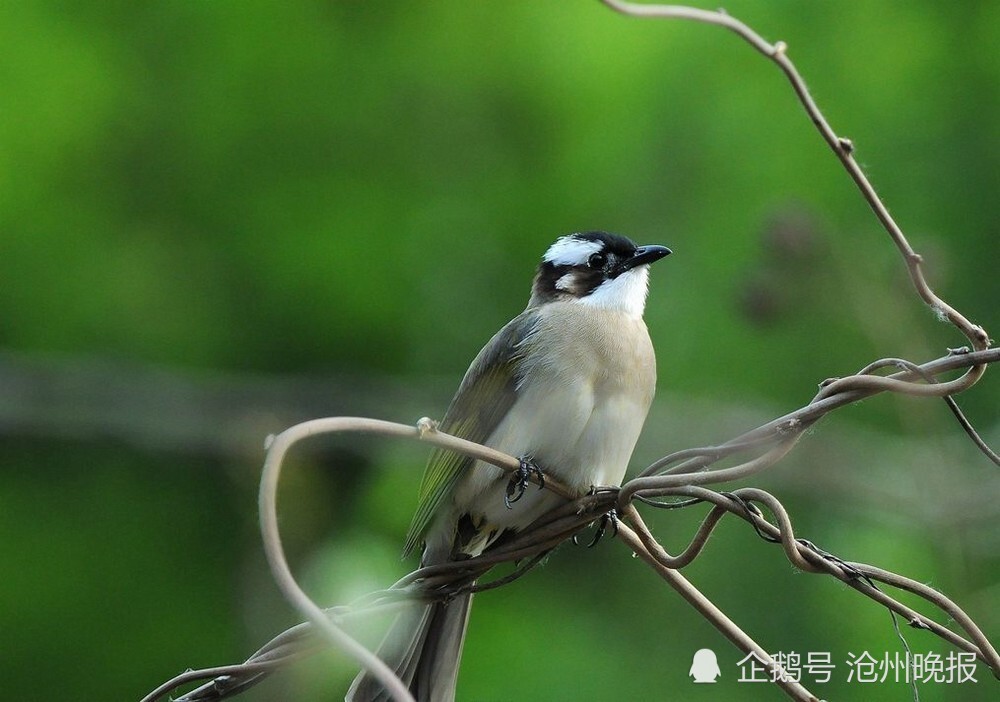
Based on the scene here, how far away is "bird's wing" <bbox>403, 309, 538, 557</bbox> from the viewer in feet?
12.3

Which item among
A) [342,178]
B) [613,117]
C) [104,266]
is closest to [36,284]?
[104,266]

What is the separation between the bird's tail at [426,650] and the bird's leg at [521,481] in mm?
301

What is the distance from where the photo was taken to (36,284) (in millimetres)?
7141

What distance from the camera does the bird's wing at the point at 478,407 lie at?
3744mm

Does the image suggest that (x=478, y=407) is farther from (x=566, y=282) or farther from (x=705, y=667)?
(x=705, y=667)

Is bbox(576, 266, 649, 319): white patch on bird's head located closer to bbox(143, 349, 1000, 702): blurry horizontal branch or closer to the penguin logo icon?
bbox(143, 349, 1000, 702): blurry horizontal branch

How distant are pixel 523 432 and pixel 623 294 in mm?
720

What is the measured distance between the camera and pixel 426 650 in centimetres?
366

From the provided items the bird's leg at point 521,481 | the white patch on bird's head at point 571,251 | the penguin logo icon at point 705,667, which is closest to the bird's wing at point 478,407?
the bird's leg at point 521,481

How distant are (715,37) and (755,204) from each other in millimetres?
1046

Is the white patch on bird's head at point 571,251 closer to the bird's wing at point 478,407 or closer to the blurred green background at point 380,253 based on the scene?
the bird's wing at point 478,407

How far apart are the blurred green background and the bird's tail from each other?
7.94 ft

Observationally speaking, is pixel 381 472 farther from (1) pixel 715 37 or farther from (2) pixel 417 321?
(1) pixel 715 37

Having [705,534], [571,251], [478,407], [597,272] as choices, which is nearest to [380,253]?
[571,251]
